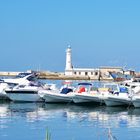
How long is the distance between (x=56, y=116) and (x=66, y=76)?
87.8m

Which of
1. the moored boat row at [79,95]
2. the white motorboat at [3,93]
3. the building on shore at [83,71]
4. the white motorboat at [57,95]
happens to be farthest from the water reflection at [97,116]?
the building on shore at [83,71]

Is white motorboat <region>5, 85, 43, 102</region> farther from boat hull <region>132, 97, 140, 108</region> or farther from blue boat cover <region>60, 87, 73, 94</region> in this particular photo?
boat hull <region>132, 97, 140, 108</region>

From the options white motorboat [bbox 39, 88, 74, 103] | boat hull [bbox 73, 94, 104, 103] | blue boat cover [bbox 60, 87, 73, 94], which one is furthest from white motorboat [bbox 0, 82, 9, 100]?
boat hull [bbox 73, 94, 104, 103]

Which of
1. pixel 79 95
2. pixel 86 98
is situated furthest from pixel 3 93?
pixel 86 98

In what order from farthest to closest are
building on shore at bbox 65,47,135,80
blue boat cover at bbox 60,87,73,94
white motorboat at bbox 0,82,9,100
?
building on shore at bbox 65,47,135,80
white motorboat at bbox 0,82,9,100
blue boat cover at bbox 60,87,73,94

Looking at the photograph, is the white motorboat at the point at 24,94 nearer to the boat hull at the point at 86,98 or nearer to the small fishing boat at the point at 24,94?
the small fishing boat at the point at 24,94

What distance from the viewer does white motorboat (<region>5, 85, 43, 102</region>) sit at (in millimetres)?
40844

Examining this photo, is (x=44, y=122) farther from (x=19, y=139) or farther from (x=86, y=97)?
(x=86, y=97)

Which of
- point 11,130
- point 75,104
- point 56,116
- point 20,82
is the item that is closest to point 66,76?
point 20,82

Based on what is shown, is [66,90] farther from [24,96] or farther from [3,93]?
[3,93]

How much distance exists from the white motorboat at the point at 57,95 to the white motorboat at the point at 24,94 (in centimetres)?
83

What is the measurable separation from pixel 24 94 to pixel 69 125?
54.5ft

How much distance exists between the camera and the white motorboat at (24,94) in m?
40.8

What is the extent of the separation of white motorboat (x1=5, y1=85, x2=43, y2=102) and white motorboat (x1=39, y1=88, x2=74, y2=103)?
831 mm
